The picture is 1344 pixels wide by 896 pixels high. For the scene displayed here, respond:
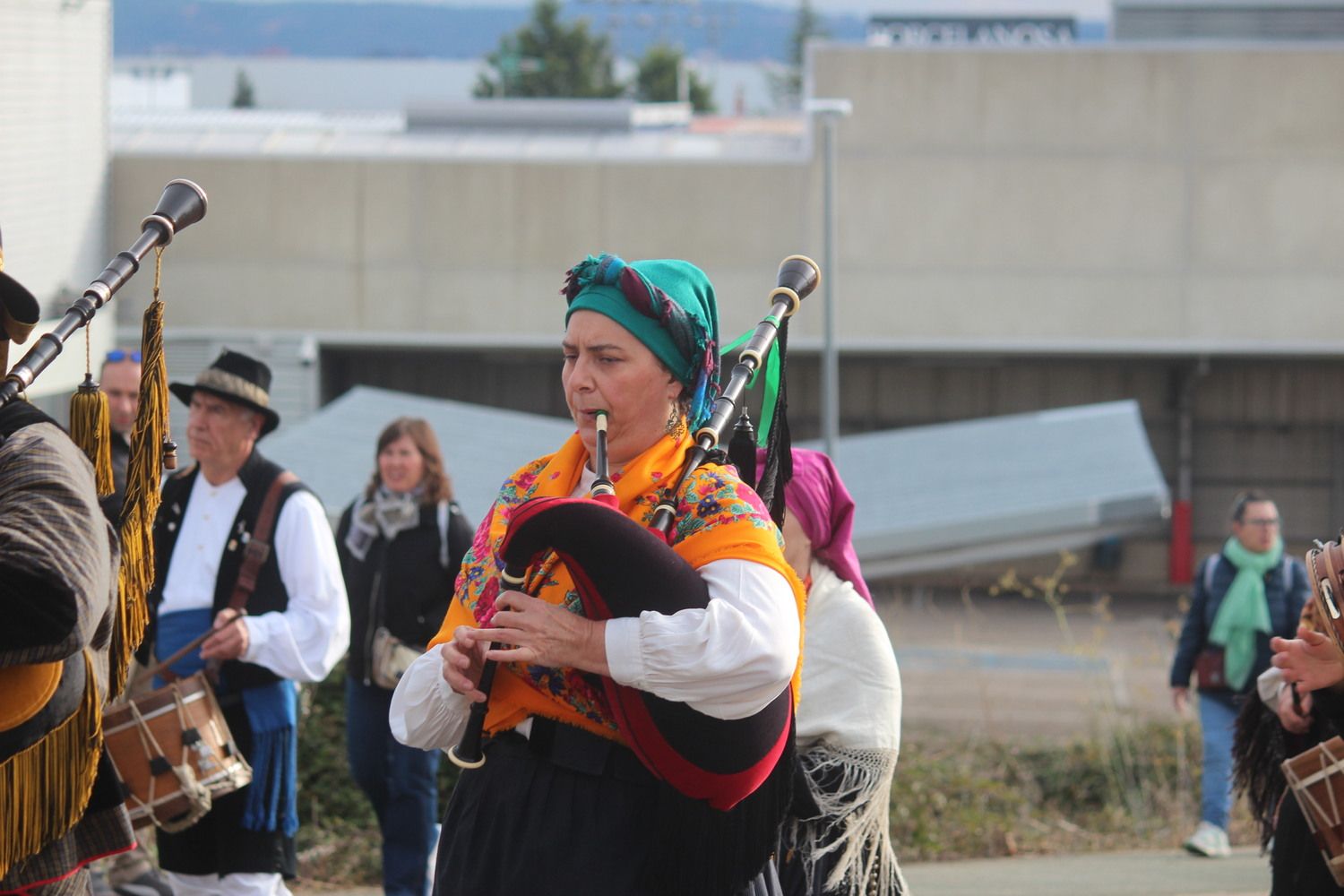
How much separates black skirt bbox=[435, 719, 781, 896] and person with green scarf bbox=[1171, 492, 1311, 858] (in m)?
5.58

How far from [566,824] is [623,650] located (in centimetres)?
37

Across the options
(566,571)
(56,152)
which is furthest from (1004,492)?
(566,571)

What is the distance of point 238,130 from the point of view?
27.2m

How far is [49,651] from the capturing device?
251 cm

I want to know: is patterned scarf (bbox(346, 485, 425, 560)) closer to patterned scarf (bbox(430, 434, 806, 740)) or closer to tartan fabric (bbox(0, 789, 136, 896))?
tartan fabric (bbox(0, 789, 136, 896))

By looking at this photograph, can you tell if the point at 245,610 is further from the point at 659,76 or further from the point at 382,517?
the point at 659,76

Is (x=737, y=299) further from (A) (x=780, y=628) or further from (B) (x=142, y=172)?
(A) (x=780, y=628)

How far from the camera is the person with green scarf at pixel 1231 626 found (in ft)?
24.9

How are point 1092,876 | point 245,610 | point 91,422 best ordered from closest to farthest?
point 91,422
point 245,610
point 1092,876

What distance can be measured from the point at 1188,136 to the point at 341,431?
579 inches

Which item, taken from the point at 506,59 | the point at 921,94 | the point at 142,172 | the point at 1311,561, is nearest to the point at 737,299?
the point at 921,94

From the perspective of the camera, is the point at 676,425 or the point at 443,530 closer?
the point at 676,425

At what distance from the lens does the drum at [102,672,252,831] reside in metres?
4.33

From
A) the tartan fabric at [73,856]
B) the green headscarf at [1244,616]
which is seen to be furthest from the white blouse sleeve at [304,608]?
the green headscarf at [1244,616]
